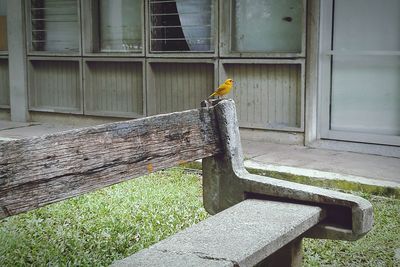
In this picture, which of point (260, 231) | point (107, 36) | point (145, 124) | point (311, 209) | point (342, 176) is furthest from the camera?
point (107, 36)

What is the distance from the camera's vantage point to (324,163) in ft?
20.6

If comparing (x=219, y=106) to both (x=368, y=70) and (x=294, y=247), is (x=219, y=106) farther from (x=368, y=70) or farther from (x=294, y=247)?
(x=368, y=70)

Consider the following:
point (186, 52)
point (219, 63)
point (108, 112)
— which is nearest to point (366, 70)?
point (219, 63)

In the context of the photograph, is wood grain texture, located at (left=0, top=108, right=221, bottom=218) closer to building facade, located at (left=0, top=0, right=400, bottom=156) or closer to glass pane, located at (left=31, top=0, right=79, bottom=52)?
building facade, located at (left=0, top=0, right=400, bottom=156)

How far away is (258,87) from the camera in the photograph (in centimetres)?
769

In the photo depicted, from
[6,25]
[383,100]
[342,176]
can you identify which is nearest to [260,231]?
[342,176]

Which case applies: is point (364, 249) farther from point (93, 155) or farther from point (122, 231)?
point (93, 155)

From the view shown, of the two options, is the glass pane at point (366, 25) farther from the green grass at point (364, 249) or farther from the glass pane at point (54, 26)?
the glass pane at point (54, 26)

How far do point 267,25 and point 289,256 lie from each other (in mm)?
4886

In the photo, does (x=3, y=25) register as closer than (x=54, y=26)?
No

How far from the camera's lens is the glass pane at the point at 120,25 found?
8820 mm

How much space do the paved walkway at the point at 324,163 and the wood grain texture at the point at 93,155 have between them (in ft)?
9.18

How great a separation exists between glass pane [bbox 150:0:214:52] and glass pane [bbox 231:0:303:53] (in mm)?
390

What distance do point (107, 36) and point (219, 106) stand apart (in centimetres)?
624
